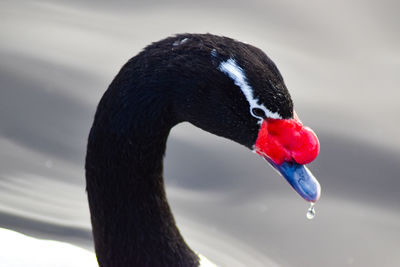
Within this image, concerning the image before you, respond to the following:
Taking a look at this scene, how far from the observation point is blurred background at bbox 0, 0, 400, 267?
4613 mm

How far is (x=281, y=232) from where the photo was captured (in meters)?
4.65

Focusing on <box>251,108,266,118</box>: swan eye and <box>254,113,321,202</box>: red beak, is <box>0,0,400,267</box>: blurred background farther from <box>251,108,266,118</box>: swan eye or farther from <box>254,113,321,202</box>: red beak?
<box>251,108,266,118</box>: swan eye

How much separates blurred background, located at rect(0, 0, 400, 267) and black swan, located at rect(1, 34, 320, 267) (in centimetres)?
102

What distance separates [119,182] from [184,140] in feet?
4.79

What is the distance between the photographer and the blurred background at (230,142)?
4.61 meters

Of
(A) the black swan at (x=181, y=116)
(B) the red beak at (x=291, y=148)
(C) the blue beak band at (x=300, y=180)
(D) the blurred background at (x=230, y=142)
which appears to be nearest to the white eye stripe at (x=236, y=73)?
(A) the black swan at (x=181, y=116)

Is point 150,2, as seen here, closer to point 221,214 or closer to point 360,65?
point 360,65

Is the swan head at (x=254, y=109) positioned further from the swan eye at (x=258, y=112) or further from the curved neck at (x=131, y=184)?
the curved neck at (x=131, y=184)

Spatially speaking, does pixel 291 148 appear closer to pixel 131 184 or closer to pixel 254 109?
pixel 254 109

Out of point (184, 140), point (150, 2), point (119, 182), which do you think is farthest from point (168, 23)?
point (119, 182)

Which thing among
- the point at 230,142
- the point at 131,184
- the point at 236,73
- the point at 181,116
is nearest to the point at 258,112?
the point at 236,73

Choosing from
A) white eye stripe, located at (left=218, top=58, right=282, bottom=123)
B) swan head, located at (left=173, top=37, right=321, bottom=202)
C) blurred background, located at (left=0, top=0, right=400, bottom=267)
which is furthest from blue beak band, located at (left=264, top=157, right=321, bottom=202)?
blurred background, located at (left=0, top=0, right=400, bottom=267)

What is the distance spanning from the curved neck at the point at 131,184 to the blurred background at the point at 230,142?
779mm

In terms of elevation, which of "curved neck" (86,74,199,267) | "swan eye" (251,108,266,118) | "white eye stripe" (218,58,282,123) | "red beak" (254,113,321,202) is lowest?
"curved neck" (86,74,199,267)
